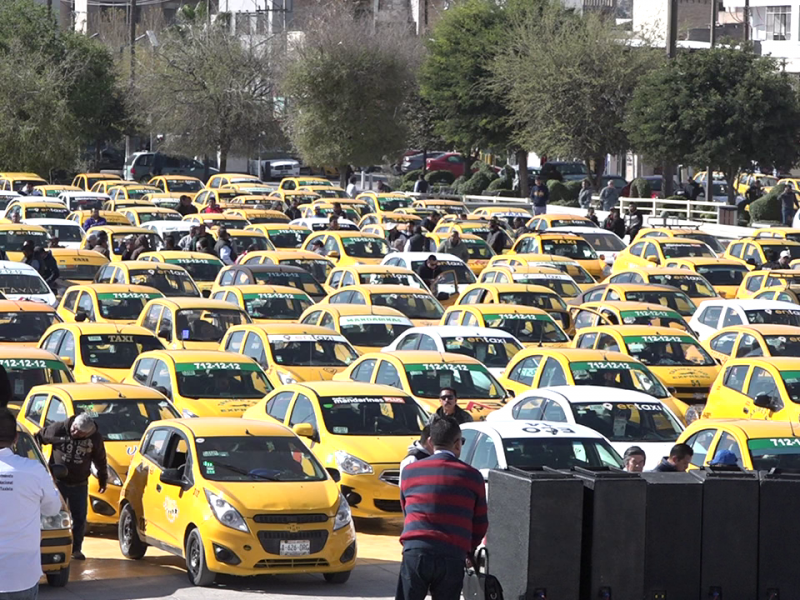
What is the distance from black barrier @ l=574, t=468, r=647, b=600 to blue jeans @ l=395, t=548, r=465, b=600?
81 cm

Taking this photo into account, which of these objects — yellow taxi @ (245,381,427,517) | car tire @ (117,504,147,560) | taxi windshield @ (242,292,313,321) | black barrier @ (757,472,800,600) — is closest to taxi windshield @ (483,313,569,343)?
taxi windshield @ (242,292,313,321)

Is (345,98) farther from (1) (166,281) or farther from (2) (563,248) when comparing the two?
(1) (166,281)

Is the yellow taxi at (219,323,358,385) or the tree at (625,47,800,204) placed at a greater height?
the tree at (625,47,800,204)

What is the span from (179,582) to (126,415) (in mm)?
2742

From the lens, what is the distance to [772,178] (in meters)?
62.5

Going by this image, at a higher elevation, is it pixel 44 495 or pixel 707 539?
pixel 44 495

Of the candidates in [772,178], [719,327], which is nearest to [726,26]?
[772,178]

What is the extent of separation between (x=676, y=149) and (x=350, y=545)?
37.1 meters

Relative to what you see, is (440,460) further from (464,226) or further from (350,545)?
(464,226)

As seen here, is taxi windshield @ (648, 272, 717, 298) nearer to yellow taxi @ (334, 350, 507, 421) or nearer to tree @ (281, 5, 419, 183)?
yellow taxi @ (334, 350, 507, 421)

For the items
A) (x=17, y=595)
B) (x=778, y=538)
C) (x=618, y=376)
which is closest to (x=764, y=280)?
(x=618, y=376)

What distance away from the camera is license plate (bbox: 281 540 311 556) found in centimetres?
1220

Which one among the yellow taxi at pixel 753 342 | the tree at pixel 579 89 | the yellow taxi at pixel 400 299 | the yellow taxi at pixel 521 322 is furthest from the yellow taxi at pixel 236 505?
the tree at pixel 579 89

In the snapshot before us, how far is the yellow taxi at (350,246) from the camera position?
31.6 m
